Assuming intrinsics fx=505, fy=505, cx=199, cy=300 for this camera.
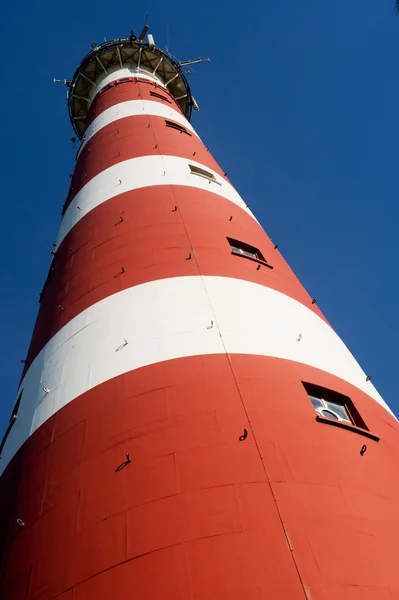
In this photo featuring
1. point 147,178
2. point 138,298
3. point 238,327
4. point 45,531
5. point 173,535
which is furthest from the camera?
point 147,178

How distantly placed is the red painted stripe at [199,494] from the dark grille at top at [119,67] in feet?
59.3

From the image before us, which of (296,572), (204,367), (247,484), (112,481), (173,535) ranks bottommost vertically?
(296,572)

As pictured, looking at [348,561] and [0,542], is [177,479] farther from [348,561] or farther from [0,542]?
[0,542]

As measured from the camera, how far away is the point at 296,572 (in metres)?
3.61

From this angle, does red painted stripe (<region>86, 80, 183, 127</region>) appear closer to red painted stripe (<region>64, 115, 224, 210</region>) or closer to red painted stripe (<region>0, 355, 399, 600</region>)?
red painted stripe (<region>64, 115, 224, 210</region>)

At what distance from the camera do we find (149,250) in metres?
7.86

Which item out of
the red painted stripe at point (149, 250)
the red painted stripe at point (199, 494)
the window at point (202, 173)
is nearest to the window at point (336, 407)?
the red painted stripe at point (199, 494)

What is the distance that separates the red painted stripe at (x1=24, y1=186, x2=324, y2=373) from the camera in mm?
7504

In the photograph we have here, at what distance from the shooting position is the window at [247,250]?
28.4 ft

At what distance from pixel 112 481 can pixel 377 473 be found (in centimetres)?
257

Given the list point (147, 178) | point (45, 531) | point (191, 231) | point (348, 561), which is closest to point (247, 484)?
point (348, 561)

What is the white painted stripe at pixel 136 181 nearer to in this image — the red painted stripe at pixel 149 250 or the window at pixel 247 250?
the red painted stripe at pixel 149 250

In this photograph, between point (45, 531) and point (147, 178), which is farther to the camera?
point (147, 178)

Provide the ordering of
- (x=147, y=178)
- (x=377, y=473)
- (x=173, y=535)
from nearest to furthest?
(x=173, y=535) < (x=377, y=473) < (x=147, y=178)
